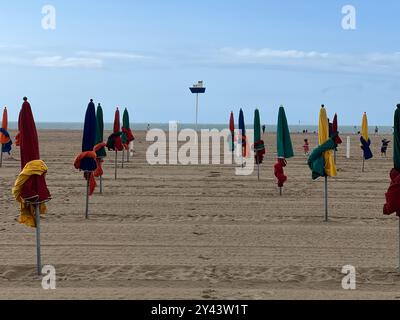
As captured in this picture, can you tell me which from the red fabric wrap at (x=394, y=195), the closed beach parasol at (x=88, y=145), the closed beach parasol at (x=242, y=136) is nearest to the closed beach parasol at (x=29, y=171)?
the closed beach parasol at (x=88, y=145)

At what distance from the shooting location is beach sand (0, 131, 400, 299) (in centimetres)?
707

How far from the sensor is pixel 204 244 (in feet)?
31.3

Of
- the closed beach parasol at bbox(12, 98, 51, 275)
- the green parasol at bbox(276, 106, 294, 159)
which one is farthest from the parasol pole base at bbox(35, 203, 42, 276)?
the green parasol at bbox(276, 106, 294, 159)

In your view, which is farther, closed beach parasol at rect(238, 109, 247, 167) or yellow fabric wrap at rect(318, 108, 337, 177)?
closed beach parasol at rect(238, 109, 247, 167)

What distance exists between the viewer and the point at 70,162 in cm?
2633

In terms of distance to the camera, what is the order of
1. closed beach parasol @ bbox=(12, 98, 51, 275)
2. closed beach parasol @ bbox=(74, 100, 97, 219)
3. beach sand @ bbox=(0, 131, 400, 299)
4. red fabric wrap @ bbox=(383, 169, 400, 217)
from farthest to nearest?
closed beach parasol @ bbox=(74, 100, 97, 219)
red fabric wrap @ bbox=(383, 169, 400, 217)
closed beach parasol @ bbox=(12, 98, 51, 275)
beach sand @ bbox=(0, 131, 400, 299)

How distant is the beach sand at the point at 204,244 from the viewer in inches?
278

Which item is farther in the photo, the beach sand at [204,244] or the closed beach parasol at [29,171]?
the closed beach parasol at [29,171]

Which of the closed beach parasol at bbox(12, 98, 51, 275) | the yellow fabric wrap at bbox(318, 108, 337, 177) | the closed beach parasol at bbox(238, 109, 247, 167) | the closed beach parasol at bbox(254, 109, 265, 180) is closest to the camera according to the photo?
the closed beach parasol at bbox(12, 98, 51, 275)

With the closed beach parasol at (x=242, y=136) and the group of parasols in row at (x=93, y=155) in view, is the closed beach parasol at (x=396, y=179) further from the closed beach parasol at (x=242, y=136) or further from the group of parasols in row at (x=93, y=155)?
the closed beach parasol at (x=242, y=136)

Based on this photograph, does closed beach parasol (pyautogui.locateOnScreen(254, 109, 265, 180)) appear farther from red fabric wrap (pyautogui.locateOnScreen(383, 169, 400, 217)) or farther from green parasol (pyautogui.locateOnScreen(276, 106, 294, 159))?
red fabric wrap (pyautogui.locateOnScreen(383, 169, 400, 217))

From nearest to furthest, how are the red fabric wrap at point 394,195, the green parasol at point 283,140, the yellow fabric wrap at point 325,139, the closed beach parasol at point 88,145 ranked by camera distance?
the red fabric wrap at point 394,195 → the closed beach parasol at point 88,145 → the yellow fabric wrap at point 325,139 → the green parasol at point 283,140

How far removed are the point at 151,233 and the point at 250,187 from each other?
7488 millimetres
